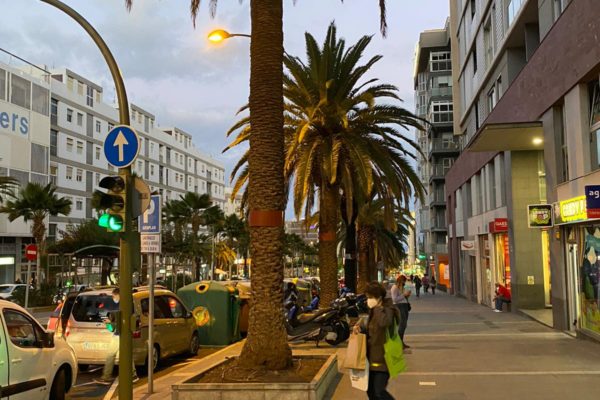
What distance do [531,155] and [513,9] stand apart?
5504 millimetres

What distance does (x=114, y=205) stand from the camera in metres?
7.60

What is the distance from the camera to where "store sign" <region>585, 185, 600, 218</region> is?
11820 mm

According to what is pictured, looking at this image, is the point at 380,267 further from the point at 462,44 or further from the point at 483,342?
the point at 483,342

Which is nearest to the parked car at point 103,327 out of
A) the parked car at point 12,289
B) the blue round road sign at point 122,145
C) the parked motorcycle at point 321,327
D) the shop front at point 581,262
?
the parked motorcycle at point 321,327

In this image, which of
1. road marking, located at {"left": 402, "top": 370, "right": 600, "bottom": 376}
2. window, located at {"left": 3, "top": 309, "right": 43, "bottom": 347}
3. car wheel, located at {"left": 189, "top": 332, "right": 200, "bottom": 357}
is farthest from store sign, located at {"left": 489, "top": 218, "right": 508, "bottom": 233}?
window, located at {"left": 3, "top": 309, "right": 43, "bottom": 347}

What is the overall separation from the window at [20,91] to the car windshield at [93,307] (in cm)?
4229

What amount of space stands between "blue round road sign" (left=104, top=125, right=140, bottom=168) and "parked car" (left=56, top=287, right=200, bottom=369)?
3.35 m

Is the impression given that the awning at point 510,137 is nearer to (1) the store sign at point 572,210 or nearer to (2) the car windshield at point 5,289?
(1) the store sign at point 572,210

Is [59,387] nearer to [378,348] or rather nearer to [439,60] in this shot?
[378,348]

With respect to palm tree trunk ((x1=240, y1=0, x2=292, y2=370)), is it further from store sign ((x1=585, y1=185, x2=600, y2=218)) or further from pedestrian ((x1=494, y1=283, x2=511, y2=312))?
pedestrian ((x1=494, y1=283, x2=511, y2=312))

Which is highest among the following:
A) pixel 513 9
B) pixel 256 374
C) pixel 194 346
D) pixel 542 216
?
pixel 513 9

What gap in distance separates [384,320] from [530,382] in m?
3.97

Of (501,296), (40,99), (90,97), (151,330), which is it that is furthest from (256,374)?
(90,97)

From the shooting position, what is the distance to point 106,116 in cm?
6606
